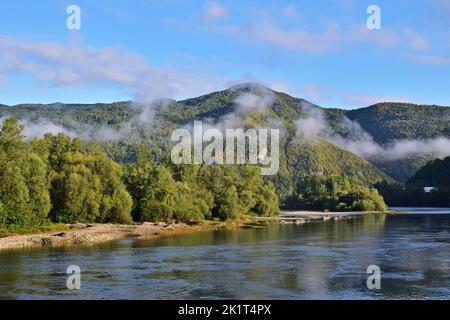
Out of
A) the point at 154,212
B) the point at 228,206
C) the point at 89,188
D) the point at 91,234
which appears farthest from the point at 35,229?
the point at 228,206

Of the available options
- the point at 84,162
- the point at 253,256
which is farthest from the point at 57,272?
the point at 84,162

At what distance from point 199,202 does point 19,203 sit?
156 feet

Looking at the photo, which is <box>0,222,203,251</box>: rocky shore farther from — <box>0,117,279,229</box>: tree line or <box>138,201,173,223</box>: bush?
<box>0,117,279,229</box>: tree line

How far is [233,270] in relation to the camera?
48.4m

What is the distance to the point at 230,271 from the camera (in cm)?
4775

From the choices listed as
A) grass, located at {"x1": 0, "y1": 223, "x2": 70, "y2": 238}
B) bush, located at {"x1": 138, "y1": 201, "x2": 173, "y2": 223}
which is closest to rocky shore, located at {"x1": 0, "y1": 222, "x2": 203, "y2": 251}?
grass, located at {"x1": 0, "y1": 223, "x2": 70, "y2": 238}

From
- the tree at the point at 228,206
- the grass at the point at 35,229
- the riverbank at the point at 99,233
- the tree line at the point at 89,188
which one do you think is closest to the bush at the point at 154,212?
the tree line at the point at 89,188

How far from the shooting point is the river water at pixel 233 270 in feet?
126

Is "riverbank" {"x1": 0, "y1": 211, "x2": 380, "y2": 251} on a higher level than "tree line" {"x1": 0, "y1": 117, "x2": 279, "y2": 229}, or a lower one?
lower

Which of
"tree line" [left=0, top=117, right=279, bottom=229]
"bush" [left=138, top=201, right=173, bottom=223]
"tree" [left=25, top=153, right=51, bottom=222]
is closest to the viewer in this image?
"tree line" [left=0, top=117, right=279, bottom=229]

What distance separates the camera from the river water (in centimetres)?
3850

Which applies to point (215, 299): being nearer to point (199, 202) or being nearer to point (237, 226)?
point (237, 226)

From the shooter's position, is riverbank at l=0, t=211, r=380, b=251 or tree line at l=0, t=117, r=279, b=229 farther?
tree line at l=0, t=117, r=279, b=229

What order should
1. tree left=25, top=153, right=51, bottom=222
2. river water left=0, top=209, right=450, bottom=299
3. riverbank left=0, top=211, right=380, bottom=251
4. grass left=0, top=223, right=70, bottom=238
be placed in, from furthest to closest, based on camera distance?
tree left=25, top=153, right=51, bottom=222
grass left=0, top=223, right=70, bottom=238
riverbank left=0, top=211, right=380, bottom=251
river water left=0, top=209, right=450, bottom=299
